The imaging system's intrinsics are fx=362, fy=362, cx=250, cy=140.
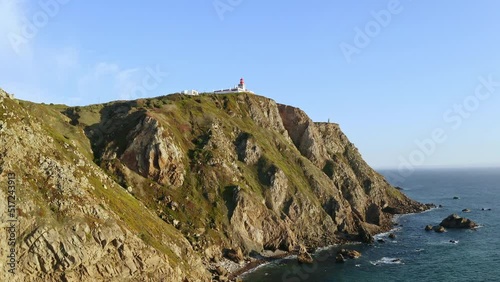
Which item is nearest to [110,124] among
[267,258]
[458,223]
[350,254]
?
[267,258]

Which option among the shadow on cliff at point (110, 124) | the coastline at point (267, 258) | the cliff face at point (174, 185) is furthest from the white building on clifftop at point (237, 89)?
the coastline at point (267, 258)

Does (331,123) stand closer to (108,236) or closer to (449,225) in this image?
(449,225)

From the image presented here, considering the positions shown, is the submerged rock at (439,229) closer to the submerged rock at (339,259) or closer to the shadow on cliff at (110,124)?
the submerged rock at (339,259)

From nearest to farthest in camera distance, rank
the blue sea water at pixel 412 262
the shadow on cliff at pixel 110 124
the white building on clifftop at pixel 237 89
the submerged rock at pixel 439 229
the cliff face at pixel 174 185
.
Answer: the cliff face at pixel 174 185, the blue sea water at pixel 412 262, the shadow on cliff at pixel 110 124, the submerged rock at pixel 439 229, the white building on clifftop at pixel 237 89

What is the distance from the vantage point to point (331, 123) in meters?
178

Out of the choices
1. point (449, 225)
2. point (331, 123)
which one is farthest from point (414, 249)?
point (331, 123)

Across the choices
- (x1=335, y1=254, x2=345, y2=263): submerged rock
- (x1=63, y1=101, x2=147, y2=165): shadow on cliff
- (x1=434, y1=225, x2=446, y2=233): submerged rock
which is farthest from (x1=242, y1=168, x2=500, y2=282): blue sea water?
(x1=63, y1=101, x2=147, y2=165): shadow on cliff

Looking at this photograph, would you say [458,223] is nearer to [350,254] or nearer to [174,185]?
[350,254]

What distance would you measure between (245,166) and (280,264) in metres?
36.3

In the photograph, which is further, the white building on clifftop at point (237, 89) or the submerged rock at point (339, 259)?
the white building on clifftop at point (237, 89)

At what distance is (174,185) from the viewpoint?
100 meters

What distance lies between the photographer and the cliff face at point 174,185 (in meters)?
57.8

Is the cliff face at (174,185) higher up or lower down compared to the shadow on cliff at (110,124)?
lower down

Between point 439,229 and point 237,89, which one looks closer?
point 439,229
